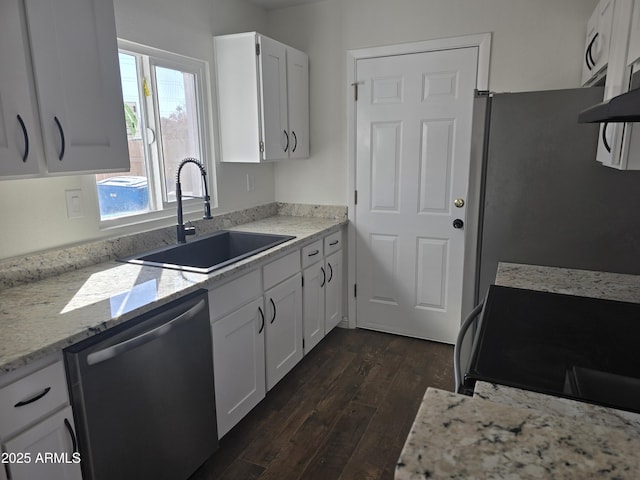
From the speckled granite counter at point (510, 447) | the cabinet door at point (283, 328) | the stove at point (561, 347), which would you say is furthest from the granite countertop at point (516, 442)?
the cabinet door at point (283, 328)

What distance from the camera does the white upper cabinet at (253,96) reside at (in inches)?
105

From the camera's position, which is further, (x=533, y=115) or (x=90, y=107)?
(x=533, y=115)

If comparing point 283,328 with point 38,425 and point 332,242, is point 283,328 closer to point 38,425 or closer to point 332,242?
point 332,242

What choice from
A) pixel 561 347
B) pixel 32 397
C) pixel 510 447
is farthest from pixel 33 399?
pixel 561 347

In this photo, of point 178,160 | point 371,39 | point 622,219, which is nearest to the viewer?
point 622,219

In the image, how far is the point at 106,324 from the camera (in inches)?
53.1

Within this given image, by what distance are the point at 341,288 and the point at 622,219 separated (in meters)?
1.97

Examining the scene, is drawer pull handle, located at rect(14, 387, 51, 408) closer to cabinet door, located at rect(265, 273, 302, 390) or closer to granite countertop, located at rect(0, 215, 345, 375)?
granite countertop, located at rect(0, 215, 345, 375)

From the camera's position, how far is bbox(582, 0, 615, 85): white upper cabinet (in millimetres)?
1791

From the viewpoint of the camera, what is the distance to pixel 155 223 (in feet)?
7.88

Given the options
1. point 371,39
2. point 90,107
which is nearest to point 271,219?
point 371,39

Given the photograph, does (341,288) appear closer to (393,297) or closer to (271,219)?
(393,297)

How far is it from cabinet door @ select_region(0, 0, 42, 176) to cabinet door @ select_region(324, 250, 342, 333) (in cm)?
198

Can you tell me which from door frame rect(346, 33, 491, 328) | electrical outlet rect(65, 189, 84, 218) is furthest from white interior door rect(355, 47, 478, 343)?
electrical outlet rect(65, 189, 84, 218)
